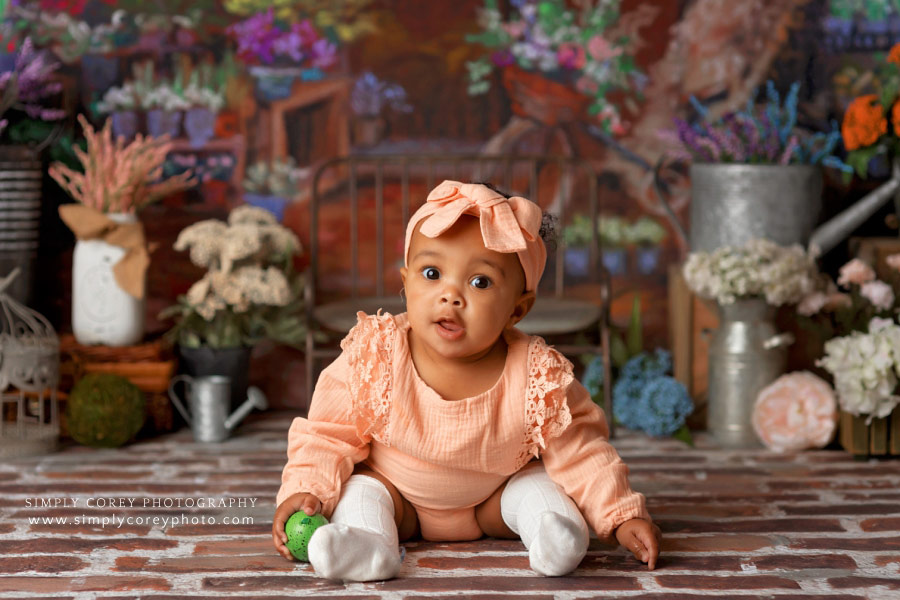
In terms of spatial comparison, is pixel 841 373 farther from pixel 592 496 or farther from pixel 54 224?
pixel 54 224

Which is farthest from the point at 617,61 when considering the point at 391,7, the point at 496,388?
the point at 496,388

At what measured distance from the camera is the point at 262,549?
2457mm

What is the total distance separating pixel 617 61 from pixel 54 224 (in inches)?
85.5

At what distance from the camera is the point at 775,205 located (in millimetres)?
3705

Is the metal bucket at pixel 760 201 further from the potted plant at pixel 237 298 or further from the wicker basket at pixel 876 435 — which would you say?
the potted plant at pixel 237 298

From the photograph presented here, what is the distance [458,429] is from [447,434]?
3 centimetres

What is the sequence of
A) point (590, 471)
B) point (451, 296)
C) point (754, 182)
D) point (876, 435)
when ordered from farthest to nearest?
point (754, 182) → point (876, 435) → point (590, 471) → point (451, 296)

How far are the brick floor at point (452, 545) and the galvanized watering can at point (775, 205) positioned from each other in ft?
2.52

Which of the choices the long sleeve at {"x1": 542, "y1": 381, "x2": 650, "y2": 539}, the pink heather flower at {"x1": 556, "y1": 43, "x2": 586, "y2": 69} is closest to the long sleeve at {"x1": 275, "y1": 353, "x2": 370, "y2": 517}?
the long sleeve at {"x1": 542, "y1": 381, "x2": 650, "y2": 539}

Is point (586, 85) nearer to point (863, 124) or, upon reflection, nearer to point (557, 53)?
point (557, 53)

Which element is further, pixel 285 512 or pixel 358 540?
pixel 285 512

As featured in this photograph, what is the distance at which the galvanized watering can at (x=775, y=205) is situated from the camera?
3686 mm

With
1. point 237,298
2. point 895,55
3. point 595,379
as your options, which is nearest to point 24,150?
point 237,298

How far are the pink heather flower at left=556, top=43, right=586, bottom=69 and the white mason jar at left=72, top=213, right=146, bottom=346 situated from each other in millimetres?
1661
